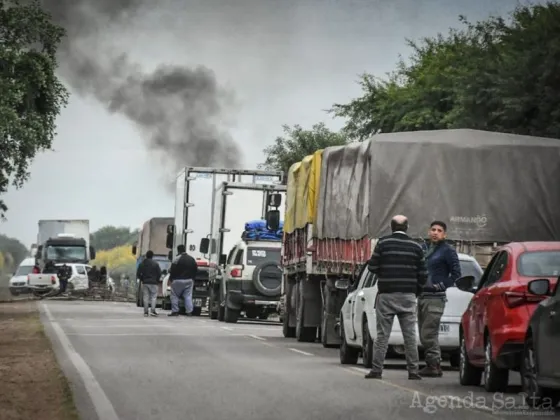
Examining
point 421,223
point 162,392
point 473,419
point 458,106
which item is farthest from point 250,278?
point 473,419

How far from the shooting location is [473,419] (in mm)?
13523

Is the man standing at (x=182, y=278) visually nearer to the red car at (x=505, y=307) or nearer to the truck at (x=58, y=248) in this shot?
the red car at (x=505, y=307)

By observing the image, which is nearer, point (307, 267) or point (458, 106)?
point (307, 267)

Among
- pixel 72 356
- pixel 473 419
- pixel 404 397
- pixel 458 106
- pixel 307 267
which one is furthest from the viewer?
pixel 458 106

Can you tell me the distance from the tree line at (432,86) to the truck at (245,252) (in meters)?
5.71

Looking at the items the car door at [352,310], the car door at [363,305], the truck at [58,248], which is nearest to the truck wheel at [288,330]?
the car door at [352,310]

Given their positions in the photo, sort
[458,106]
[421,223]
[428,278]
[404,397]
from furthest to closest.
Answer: [458,106]
[421,223]
[428,278]
[404,397]

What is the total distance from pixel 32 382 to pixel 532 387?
5.93 metres

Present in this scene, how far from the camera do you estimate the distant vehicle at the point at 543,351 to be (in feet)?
45.1

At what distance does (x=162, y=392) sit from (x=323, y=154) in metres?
13.6

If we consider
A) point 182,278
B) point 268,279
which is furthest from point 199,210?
point 268,279

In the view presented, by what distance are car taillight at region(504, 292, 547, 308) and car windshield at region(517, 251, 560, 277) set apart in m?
0.32

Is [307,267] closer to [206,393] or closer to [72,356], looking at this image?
[72,356]

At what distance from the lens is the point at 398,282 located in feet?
62.4
